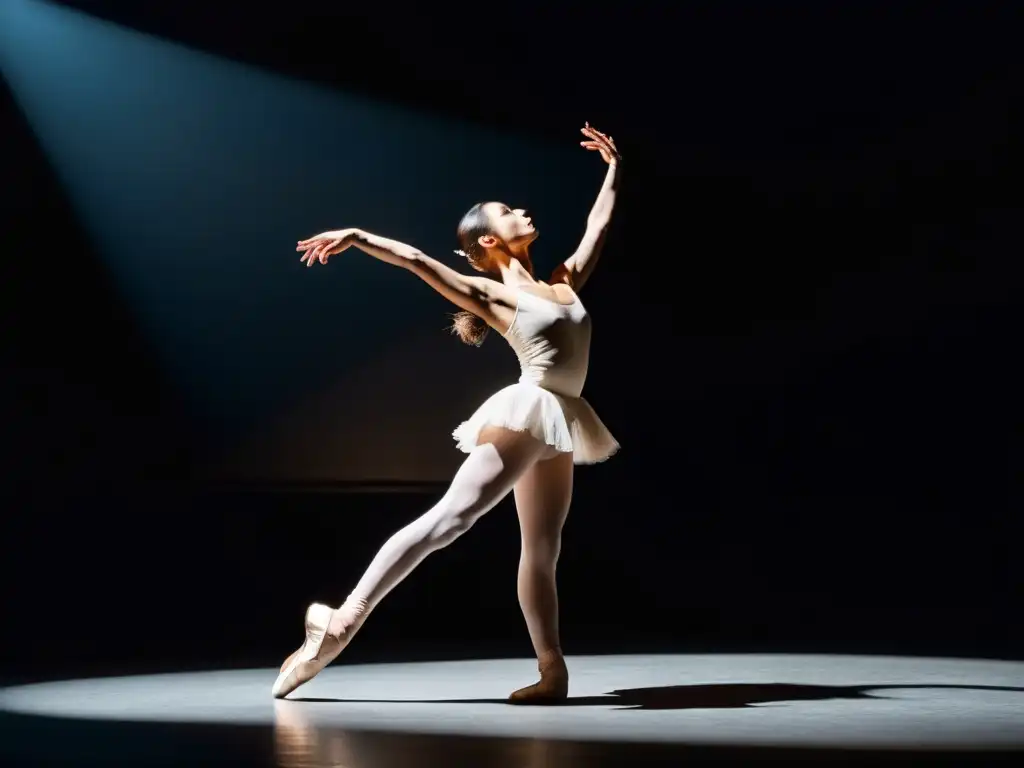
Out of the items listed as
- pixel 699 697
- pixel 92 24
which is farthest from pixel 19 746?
pixel 92 24

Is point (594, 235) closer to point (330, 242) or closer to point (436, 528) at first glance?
point (330, 242)

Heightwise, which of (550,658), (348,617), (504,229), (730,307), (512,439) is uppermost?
(730,307)

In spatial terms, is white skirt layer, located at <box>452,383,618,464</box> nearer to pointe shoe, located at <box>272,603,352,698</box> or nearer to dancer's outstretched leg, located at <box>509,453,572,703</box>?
dancer's outstretched leg, located at <box>509,453,572,703</box>

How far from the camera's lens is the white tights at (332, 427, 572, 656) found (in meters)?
3.64

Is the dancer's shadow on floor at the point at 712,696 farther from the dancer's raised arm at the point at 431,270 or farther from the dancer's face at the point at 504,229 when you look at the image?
the dancer's face at the point at 504,229

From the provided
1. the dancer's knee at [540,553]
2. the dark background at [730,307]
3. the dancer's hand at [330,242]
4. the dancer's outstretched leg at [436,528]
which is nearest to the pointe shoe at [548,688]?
the dancer's knee at [540,553]

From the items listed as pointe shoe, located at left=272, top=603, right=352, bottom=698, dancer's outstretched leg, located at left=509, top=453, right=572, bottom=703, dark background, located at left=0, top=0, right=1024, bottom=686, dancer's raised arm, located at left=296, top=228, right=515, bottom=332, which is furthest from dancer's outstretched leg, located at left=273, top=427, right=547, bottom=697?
dark background, located at left=0, top=0, right=1024, bottom=686

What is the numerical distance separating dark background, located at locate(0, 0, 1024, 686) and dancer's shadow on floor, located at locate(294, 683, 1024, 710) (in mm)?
1969

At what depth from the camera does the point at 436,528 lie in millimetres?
3646

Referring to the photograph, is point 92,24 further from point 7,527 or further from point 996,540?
point 996,540

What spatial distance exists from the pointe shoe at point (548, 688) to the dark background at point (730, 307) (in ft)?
7.57

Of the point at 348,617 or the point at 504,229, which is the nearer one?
the point at 348,617

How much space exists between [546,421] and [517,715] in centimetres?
65

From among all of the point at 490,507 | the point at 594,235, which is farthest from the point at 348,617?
the point at 594,235
